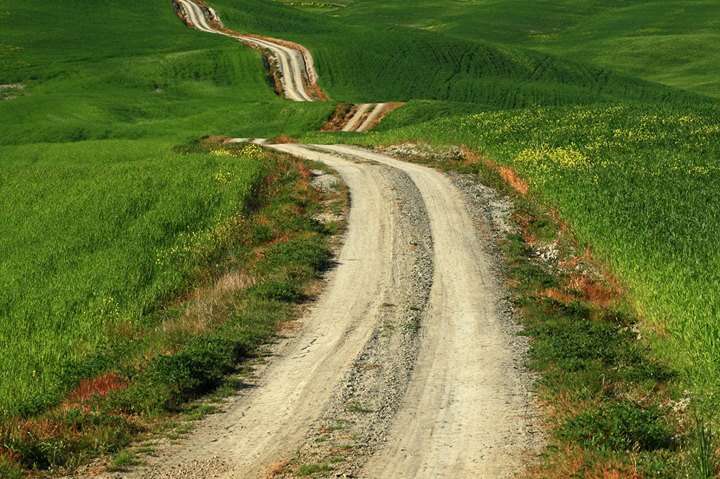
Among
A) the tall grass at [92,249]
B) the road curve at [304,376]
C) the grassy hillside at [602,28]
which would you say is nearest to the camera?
the road curve at [304,376]

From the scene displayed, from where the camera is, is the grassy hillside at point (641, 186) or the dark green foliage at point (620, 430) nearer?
the dark green foliage at point (620, 430)

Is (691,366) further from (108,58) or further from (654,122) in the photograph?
(108,58)

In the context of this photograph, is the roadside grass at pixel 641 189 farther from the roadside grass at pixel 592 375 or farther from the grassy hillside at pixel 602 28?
the grassy hillside at pixel 602 28

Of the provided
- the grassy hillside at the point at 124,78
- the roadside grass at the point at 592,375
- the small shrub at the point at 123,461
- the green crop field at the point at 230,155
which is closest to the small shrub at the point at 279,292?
the green crop field at the point at 230,155

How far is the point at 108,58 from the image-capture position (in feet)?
334

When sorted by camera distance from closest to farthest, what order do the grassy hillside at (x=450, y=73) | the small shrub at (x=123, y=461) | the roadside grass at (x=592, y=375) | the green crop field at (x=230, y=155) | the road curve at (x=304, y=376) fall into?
the roadside grass at (x=592, y=375)
the small shrub at (x=123, y=461)
the road curve at (x=304, y=376)
the green crop field at (x=230, y=155)
the grassy hillside at (x=450, y=73)

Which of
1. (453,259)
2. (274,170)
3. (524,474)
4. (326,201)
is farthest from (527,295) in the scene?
(274,170)

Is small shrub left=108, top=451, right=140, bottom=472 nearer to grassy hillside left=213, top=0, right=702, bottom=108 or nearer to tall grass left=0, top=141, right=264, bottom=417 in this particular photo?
tall grass left=0, top=141, right=264, bottom=417

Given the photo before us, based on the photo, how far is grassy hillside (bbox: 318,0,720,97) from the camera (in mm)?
129000

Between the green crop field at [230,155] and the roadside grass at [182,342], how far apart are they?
15cm

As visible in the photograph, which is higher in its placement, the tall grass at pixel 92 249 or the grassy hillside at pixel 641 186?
the grassy hillside at pixel 641 186

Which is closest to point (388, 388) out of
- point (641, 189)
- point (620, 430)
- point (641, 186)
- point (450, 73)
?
point (620, 430)

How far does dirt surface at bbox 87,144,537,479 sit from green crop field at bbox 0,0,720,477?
1.79 meters

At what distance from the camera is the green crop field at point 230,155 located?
18.9m
